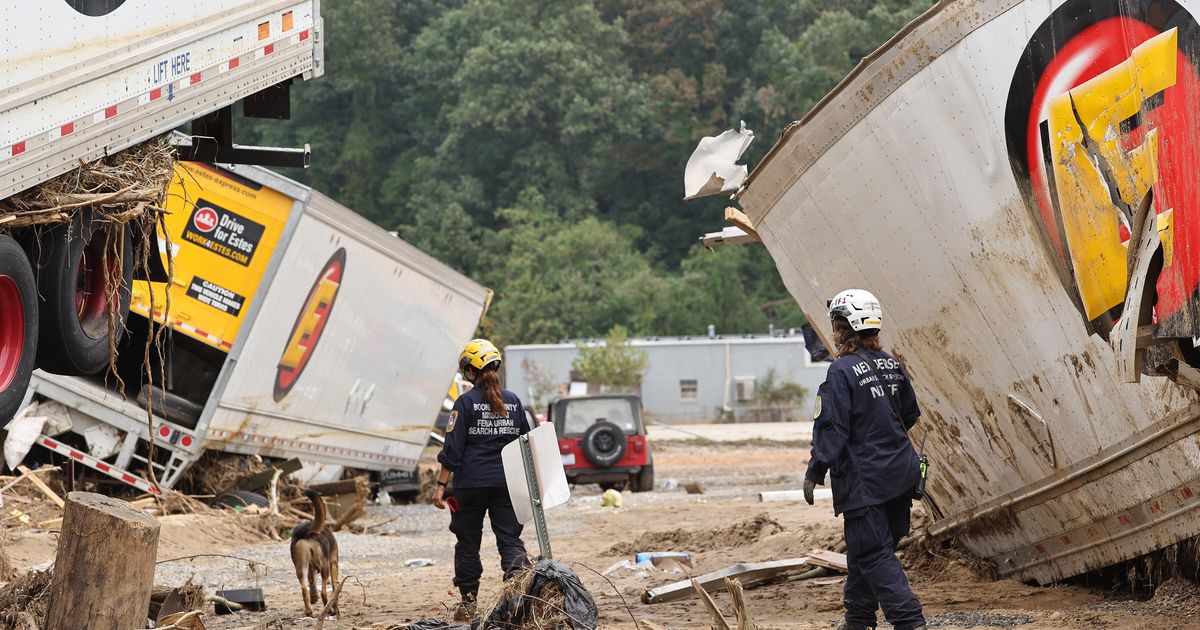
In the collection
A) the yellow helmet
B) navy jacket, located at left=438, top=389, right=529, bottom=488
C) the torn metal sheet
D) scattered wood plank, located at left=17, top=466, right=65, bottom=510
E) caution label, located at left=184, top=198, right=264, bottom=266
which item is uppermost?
caution label, located at left=184, top=198, right=264, bottom=266

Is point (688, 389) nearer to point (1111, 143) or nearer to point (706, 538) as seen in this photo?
point (706, 538)

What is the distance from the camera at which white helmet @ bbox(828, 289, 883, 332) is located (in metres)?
6.64

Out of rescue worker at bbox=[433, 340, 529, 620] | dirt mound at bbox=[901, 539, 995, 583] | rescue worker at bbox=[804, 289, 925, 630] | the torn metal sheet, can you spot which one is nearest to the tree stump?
rescue worker at bbox=[433, 340, 529, 620]

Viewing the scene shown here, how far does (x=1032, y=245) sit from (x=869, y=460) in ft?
4.60

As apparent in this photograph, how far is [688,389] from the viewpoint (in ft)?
163

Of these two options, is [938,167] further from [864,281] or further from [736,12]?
[736,12]

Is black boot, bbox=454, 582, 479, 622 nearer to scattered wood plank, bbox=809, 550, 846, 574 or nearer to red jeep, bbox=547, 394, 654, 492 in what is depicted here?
scattered wood plank, bbox=809, 550, 846, 574

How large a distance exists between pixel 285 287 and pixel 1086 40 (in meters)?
10.2

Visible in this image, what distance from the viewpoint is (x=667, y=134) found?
222 ft

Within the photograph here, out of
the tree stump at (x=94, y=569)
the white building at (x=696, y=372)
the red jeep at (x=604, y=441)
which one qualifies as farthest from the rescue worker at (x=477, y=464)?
the white building at (x=696, y=372)

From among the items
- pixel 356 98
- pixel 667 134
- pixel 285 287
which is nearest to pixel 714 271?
pixel 667 134

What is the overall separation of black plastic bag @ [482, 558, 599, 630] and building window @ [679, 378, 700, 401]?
42.9 metres

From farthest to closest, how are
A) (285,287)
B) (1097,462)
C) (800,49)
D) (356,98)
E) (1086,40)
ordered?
(356,98)
(800,49)
(285,287)
(1097,462)
(1086,40)

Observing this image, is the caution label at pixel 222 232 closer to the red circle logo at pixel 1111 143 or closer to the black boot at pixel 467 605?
the black boot at pixel 467 605
